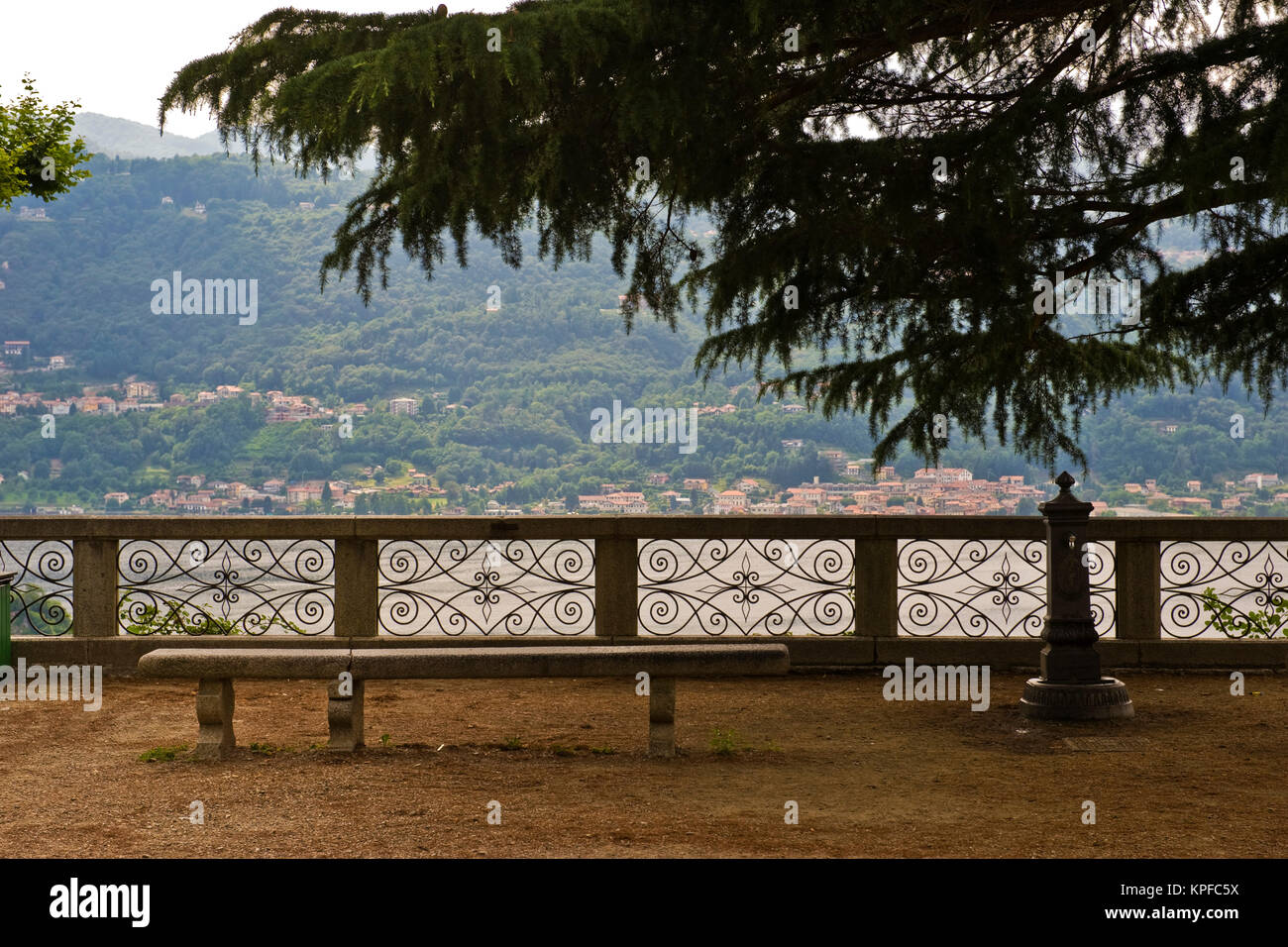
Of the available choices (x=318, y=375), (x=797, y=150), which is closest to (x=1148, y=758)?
(x=797, y=150)

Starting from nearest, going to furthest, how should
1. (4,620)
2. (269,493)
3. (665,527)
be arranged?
(4,620), (665,527), (269,493)

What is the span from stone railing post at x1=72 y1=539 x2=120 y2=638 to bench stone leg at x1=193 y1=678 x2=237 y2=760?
3334mm

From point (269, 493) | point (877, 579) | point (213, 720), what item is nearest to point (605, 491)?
point (269, 493)

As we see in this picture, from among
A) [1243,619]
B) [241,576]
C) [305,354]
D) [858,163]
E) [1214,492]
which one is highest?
[305,354]

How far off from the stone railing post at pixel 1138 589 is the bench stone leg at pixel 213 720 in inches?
254

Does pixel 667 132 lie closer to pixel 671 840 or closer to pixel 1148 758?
pixel 671 840

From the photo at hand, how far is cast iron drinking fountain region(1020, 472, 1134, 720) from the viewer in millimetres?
6996

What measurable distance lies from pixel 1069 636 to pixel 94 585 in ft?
23.3

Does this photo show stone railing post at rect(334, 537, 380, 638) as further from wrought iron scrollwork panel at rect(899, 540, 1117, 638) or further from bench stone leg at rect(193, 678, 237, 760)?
wrought iron scrollwork panel at rect(899, 540, 1117, 638)

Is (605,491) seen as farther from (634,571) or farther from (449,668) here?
(449,668)

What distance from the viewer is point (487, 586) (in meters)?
8.76

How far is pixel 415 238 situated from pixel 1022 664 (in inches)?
220

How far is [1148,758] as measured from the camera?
237 inches

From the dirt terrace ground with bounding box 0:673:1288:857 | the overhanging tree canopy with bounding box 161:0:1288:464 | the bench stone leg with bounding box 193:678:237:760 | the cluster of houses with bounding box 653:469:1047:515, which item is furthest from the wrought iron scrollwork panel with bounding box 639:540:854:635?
the bench stone leg with bounding box 193:678:237:760
